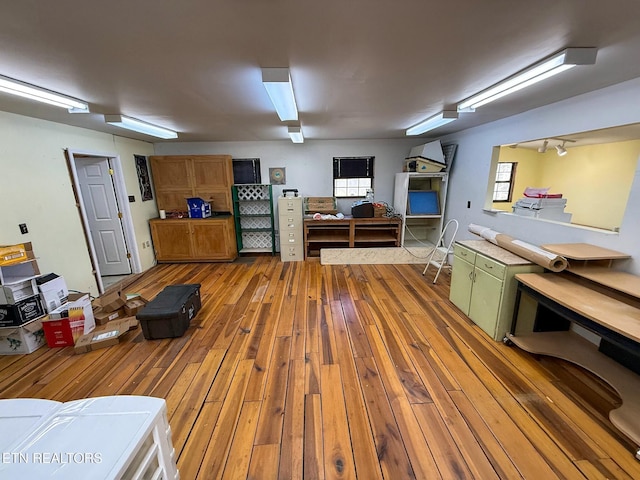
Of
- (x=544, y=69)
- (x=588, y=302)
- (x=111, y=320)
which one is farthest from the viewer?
(x=111, y=320)

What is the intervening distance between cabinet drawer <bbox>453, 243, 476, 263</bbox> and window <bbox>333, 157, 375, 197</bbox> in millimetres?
2764

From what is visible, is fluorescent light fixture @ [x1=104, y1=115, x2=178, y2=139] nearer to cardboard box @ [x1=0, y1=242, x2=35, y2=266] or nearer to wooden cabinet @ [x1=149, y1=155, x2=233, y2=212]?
wooden cabinet @ [x1=149, y1=155, x2=233, y2=212]

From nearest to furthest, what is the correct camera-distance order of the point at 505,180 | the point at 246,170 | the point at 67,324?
the point at 67,324
the point at 246,170
the point at 505,180

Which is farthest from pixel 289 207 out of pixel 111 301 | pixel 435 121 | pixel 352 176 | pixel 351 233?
pixel 111 301

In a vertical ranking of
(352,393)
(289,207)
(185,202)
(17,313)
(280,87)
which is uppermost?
(280,87)

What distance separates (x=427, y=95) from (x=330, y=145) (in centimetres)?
308

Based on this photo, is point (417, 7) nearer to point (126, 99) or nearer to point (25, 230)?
point (126, 99)

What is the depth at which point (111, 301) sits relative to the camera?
306 centimetres

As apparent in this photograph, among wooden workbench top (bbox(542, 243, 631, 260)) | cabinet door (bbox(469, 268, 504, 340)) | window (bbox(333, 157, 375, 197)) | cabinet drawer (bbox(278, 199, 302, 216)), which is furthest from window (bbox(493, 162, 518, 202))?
cabinet drawer (bbox(278, 199, 302, 216))

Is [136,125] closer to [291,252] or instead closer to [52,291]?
[52,291]

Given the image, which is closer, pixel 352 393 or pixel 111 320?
pixel 352 393

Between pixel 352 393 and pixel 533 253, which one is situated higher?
pixel 533 253

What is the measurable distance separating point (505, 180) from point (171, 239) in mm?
7736

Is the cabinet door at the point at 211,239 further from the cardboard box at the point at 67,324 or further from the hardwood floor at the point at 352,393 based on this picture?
the cardboard box at the point at 67,324
